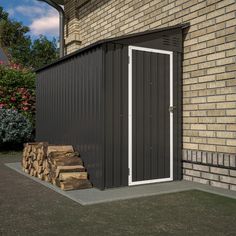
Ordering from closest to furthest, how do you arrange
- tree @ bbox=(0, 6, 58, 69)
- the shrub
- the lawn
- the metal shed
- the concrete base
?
the lawn
the concrete base
the metal shed
the shrub
tree @ bbox=(0, 6, 58, 69)

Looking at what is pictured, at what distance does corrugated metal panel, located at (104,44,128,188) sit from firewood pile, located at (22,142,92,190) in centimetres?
55

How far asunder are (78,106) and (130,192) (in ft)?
7.05

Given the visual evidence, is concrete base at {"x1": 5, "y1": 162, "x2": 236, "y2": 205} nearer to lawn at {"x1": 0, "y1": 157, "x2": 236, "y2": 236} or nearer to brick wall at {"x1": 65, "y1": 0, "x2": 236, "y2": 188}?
lawn at {"x1": 0, "y1": 157, "x2": 236, "y2": 236}

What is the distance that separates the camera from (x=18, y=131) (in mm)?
13016

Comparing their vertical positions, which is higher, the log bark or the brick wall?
the brick wall

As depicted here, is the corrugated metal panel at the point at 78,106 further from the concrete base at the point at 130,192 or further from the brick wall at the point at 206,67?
the brick wall at the point at 206,67

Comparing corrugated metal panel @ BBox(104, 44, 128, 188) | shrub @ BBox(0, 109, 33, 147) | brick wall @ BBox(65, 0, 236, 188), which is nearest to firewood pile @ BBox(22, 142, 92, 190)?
corrugated metal panel @ BBox(104, 44, 128, 188)

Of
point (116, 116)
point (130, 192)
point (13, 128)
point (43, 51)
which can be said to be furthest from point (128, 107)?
point (43, 51)

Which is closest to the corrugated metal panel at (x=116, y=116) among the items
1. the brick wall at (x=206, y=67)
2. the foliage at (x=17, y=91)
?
the brick wall at (x=206, y=67)

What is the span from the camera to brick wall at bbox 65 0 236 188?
6.81 m

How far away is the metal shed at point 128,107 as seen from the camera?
6.91 m

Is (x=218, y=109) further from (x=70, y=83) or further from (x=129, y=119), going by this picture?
(x=70, y=83)

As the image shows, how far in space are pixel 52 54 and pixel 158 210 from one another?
34.4 m

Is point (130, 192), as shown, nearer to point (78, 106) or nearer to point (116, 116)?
point (116, 116)
